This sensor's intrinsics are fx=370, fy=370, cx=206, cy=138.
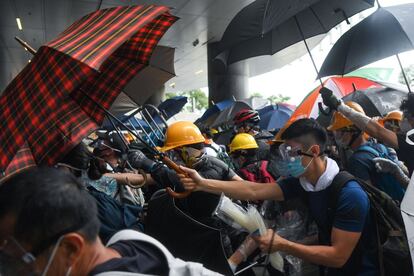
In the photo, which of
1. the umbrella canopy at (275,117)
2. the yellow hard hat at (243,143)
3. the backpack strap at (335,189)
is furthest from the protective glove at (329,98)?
the umbrella canopy at (275,117)

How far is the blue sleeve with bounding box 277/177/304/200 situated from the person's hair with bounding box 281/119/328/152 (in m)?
0.34

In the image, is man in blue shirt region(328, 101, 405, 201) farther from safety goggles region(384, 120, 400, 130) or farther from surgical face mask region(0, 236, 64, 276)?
surgical face mask region(0, 236, 64, 276)

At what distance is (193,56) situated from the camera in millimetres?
18750

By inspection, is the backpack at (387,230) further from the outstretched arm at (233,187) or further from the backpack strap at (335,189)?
the outstretched arm at (233,187)

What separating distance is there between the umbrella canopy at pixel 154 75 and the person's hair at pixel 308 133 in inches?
115

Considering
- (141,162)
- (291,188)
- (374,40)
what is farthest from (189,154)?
(374,40)

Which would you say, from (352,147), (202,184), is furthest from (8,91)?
(352,147)

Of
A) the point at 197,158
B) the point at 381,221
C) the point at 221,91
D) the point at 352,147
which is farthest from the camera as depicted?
the point at 221,91

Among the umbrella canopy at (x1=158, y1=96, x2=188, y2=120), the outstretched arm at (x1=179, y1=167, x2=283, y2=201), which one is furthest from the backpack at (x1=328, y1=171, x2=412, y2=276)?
the umbrella canopy at (x1=158, y1=96, x2=188, y2=120)

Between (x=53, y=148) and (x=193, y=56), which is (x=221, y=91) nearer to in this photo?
(x=193, y=56)

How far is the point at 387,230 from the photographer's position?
2289 mm

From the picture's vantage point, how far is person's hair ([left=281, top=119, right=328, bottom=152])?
2645mm

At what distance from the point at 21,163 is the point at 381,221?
2.34 metres

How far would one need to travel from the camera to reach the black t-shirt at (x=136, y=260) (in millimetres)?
1271
